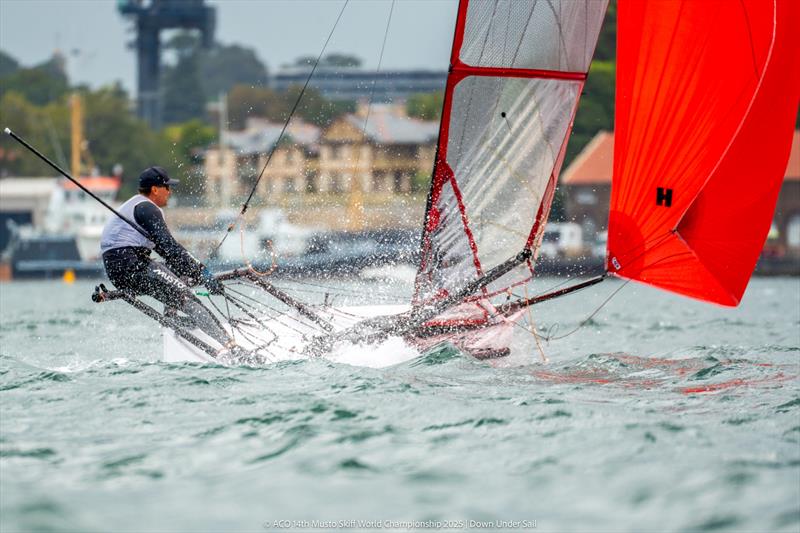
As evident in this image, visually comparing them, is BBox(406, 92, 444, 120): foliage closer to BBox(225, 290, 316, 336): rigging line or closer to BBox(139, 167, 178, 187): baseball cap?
BBox(225, 290, 316, 336): rigging line

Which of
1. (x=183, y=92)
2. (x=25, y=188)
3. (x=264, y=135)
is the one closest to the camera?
(x=264, y=135)

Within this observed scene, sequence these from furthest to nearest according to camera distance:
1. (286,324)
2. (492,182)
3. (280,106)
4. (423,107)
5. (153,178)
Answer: (280,106) → (423,107) → (492,182) → (286,324) → (153,178)

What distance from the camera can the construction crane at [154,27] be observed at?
88750 mm

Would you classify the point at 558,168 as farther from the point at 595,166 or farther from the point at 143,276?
the point at 595,166

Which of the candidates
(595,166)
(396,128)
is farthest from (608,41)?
(396,128)

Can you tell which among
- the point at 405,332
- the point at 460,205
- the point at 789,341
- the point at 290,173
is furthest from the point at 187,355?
the point at 290,173

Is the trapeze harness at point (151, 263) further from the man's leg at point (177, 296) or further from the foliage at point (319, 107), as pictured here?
the foliage at point (319, 107)

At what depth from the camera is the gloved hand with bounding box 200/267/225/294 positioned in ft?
30.8

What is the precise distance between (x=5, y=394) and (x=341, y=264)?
3418 cm

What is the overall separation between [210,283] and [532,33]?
289cm

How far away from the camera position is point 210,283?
9.41 meters

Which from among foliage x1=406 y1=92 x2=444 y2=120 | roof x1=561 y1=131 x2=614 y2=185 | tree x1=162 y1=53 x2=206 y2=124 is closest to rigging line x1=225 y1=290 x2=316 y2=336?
foliage x1=406 y1=92 x2=444 y2=120

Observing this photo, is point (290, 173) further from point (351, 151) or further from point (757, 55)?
point (757, 55)

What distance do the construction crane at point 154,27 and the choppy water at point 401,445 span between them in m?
79.8
